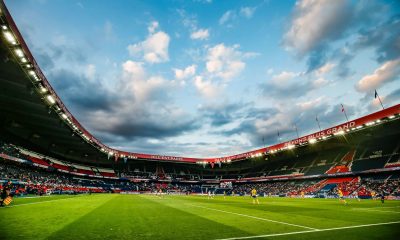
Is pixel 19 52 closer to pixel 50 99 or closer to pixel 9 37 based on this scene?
pixel 9 37

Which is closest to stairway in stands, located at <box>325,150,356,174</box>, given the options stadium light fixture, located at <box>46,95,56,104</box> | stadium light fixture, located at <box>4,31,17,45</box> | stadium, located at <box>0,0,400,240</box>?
stadium, located at <box>0,0,400,240</box>

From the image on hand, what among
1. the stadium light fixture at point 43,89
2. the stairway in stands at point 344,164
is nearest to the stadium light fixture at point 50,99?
the stadium light fixture at point 43,89

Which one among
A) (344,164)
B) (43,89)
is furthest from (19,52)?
(344,164)

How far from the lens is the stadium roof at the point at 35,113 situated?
18672 mm

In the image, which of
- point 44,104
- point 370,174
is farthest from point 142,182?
point 370,174

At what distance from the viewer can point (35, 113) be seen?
33.9m

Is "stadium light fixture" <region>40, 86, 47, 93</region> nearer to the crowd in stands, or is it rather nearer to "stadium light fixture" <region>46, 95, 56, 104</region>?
"stadium light fixture" <region>46, 95, 56, 104</region>

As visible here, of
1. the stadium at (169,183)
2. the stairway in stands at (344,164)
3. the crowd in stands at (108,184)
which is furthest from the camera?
the stairway in stands at (344,164)

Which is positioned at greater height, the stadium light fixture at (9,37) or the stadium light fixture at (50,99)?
the stadium light fixture at (50,99)

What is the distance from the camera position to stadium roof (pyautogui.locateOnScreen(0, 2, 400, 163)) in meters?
18.7

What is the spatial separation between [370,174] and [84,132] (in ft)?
173

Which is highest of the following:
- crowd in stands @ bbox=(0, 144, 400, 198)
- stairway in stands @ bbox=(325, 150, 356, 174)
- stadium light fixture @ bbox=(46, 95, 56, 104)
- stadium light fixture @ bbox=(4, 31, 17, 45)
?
stadium light fixture @ bbox=(46, 95, 56, 104)

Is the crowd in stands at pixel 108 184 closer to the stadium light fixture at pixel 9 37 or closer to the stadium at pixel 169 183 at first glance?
the stadium at pixel 169 183

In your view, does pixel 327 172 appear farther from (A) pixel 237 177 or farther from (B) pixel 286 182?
(A) pixel 237 177
